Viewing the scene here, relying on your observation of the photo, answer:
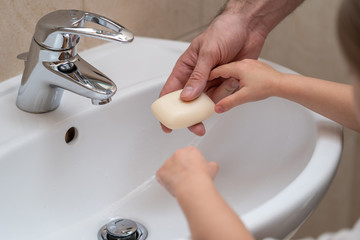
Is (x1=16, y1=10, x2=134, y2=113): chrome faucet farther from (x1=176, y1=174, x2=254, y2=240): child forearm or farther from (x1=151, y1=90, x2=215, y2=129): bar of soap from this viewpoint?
(x1=176, y1=174, x2=254, y2=240): child forearm

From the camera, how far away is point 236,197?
746mm

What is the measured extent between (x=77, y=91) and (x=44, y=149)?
0.27 ft

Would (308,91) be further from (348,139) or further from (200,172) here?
(348,139)

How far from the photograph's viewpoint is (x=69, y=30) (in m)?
0.63

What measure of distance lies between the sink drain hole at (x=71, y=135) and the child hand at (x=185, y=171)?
0.18 metres

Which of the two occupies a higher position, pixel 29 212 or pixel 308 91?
pixel 308 91

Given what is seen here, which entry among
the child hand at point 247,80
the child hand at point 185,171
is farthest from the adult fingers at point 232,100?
the child hand at point 185,171

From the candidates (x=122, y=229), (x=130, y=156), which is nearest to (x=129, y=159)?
(x=130, y=156)

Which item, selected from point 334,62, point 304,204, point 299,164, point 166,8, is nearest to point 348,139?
point 334,62

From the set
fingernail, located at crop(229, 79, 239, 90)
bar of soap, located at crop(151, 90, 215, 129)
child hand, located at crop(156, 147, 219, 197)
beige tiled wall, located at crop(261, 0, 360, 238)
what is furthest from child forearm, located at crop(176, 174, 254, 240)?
beige tiled wall, located at crop(261, 0, 360, 238)

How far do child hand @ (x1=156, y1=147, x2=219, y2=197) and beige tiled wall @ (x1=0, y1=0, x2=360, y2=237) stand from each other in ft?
1.00

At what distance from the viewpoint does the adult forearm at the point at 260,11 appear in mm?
830

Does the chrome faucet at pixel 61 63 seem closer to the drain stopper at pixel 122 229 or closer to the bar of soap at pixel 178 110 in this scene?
the bar of soap at pixel 178 110

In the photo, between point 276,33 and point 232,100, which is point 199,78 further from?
point 276,33
